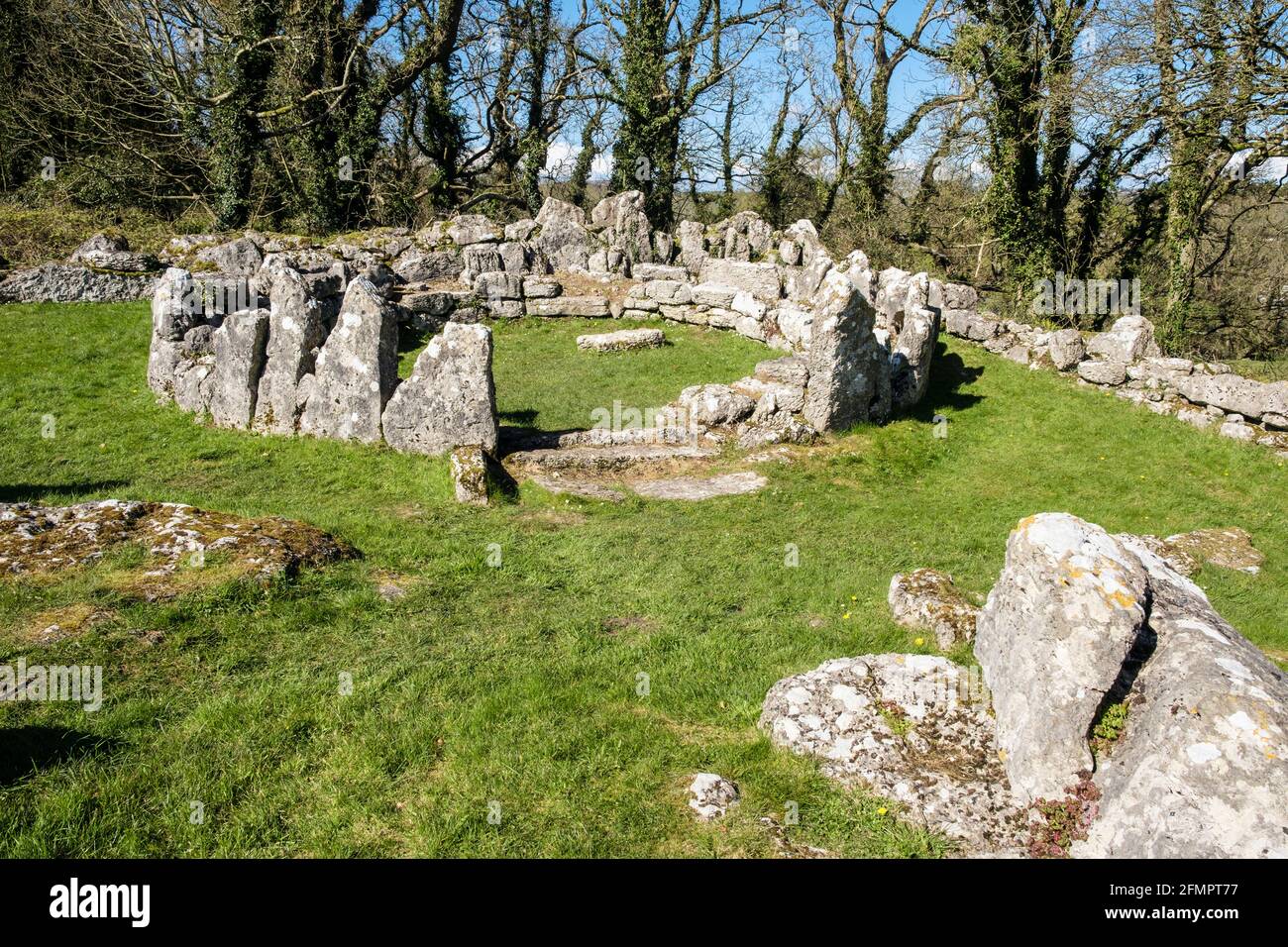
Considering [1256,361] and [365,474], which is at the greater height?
[1256,361]

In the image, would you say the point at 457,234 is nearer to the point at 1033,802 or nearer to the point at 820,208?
the point at 820,208

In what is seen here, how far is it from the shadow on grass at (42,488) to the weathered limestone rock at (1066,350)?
18331 mm

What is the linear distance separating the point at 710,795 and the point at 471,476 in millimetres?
6967

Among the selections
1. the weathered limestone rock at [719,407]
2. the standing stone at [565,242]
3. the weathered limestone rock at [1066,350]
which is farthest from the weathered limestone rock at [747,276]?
the weathered limestone rock at [719,407]

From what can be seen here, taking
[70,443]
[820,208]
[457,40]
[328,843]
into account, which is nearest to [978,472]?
[328,843]

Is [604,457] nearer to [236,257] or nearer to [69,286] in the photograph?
[236,257]

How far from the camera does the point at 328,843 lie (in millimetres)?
4449

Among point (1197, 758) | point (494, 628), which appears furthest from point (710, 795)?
point (494, 628)

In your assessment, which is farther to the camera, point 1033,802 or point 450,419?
point 450,419

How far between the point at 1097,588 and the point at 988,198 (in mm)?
22171

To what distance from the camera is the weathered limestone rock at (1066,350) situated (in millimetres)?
18312

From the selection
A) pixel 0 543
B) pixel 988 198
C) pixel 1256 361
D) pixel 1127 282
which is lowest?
pixel 0 543

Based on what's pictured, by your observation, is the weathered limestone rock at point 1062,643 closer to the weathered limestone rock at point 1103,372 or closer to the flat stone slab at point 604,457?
the flat stone slab at point 604,457

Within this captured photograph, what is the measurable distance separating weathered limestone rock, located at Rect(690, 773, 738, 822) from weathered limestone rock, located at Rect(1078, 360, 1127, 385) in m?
15.9
